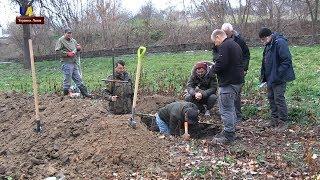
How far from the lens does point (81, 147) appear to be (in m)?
6.54

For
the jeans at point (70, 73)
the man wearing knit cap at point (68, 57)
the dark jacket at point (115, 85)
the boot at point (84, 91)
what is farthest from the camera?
the boot at point (84, 91)

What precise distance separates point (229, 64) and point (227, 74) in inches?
6.4

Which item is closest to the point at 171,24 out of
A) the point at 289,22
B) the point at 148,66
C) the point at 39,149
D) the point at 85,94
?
the point at 289,22

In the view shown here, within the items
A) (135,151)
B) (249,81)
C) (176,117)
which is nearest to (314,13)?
(249,81)

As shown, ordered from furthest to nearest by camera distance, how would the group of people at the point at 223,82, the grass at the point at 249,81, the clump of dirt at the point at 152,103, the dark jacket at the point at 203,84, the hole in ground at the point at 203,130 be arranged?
1. the clump of dirt at the point at 152,103
2. the grass at the point at 249,81
3. the dark jacket at the point at 203,84
4. the hole in ground at the point at 203,130
5. the group of people at the point at 223,82

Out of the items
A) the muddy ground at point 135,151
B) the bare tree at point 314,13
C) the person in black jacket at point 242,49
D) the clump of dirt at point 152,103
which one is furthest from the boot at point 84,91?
the bare tree at point 314,13

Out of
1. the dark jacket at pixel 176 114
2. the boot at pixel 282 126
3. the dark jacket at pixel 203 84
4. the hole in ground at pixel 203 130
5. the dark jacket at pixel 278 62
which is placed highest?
the dark jacket at pixel 278 62

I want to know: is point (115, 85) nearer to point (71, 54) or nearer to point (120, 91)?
point (120, 91)

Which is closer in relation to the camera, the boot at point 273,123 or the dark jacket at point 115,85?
the boot at point 273,123

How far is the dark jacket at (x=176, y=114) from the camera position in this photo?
7516 millimetres

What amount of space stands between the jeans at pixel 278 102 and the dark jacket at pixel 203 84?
1180mm

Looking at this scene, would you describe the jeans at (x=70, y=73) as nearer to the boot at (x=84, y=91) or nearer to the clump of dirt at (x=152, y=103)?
the boot at (x=84, y=91)

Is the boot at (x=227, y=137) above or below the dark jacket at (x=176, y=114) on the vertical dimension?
below

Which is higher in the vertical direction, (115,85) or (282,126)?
(115,85)
